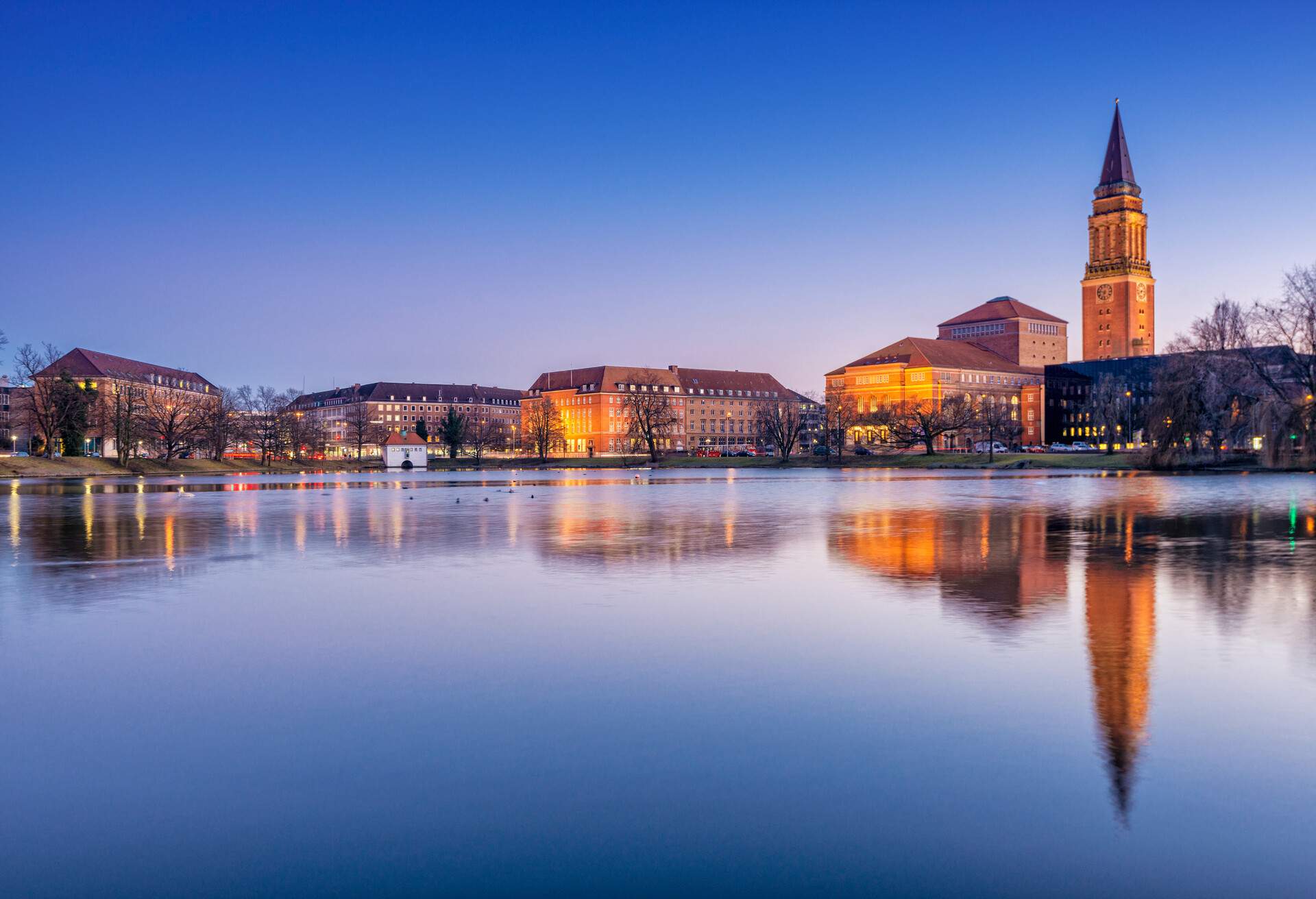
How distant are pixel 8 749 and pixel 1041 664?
26.9 ft

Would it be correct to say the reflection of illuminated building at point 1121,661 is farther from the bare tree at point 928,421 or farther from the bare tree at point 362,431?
the bare tree at point 362,431

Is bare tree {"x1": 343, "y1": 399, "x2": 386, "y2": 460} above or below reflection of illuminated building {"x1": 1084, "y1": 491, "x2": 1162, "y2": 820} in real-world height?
above

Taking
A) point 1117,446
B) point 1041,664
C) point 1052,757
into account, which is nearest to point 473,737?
point 1052,757

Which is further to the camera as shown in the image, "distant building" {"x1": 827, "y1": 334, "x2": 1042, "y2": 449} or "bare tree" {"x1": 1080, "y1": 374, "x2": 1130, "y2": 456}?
"distant building" {"x1": 827, "y1": 334, "x2": 1042, "y2": 449}

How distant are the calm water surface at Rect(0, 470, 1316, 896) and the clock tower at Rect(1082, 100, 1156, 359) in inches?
7158

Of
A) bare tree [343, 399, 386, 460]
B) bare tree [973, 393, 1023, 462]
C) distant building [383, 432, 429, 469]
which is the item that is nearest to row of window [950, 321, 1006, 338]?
bare tree [973, 393, 1023, 462]

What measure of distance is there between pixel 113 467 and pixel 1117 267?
165 meters

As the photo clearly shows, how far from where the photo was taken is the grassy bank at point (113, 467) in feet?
254

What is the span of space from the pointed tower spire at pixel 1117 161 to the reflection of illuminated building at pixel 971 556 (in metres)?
174

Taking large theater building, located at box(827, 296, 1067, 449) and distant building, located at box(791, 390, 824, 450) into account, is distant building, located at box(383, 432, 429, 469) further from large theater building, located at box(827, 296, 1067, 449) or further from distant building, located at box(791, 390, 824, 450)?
large theater building, located at box(827, 296, 1067, 449)

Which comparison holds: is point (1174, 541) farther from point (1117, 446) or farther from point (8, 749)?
point (1117, 446)

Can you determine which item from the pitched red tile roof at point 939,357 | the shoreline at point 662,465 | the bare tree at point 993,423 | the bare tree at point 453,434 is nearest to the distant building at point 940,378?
the pitched red tile roof at point 939,357

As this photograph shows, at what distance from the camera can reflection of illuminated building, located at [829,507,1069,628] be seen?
12.9 m

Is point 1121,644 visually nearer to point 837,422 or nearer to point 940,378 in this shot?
point 837,422
